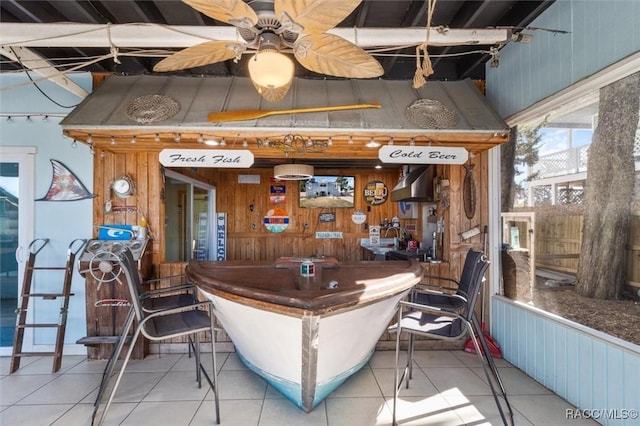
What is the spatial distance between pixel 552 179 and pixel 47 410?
4462 mm

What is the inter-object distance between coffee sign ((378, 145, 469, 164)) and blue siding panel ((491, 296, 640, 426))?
1551mm

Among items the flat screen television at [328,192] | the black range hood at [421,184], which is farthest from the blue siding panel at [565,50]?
the flat screen television at [328,192]

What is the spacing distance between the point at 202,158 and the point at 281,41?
151cm

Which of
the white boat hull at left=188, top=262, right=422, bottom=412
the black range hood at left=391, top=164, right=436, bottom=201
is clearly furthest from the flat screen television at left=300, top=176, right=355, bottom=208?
the white boat hull at left=188, top=262, right=422, bottom=412

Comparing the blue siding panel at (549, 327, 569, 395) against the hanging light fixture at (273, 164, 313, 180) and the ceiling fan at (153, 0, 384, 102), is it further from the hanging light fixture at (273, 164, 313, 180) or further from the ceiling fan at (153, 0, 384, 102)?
the hanging light fixture at (273, 164, 313, 180)

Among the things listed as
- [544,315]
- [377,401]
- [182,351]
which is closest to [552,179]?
[544,315]

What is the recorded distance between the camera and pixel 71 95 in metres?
3.41

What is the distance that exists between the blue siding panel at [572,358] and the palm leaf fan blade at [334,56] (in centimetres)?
240

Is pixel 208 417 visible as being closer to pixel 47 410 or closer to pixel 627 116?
pixel 47 410

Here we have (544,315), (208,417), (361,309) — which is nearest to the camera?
(361,309)

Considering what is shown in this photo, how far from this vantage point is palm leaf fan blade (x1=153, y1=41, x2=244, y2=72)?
1781 millimetres

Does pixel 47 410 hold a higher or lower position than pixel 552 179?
lower

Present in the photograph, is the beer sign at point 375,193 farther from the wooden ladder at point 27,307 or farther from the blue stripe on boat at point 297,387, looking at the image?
the wooden ladder at point 27,307

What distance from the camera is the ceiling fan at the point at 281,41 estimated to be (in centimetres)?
146
